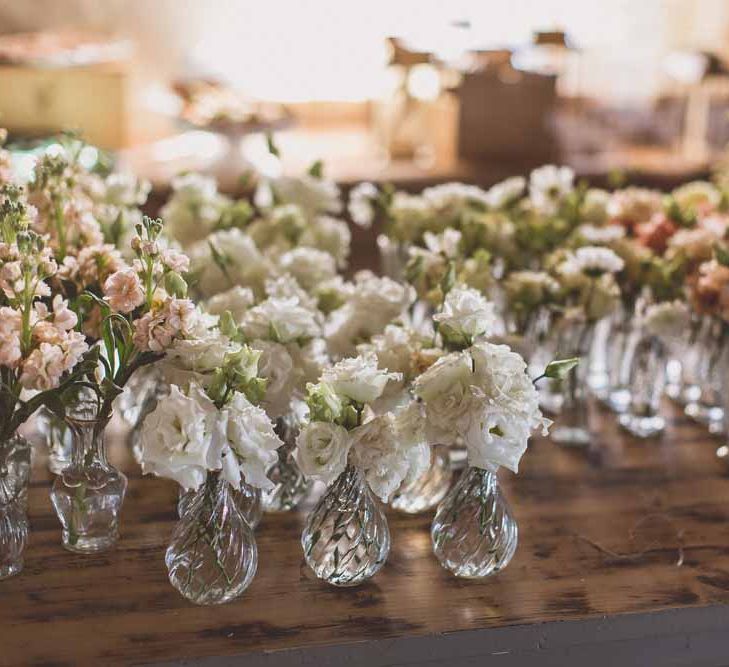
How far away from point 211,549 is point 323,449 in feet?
0.58

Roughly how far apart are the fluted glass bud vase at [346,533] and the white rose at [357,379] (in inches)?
4.6

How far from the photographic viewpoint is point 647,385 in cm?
195

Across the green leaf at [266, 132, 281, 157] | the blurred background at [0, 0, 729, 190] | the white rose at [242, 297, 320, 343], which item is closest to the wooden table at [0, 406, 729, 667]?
the white rose at [242, 297, 320, 343]

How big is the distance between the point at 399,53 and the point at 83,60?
1254 mm

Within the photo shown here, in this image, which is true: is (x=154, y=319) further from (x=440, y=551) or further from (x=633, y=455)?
(x=633, y=455)

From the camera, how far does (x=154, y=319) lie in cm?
130

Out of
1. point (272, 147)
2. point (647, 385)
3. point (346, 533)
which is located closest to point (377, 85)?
point (272, 147)

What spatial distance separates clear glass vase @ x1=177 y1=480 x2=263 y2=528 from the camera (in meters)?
1.45

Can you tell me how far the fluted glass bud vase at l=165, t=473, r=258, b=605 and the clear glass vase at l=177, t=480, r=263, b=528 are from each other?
10 centimetres

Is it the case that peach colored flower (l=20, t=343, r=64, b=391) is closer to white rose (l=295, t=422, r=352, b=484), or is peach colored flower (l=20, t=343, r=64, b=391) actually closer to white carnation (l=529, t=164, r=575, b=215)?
white rose (l=295, t=422, r=352, b=484)

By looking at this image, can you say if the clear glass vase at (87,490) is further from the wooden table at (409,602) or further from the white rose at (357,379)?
the white rose at (357,379)

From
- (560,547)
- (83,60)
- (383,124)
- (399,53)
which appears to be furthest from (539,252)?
(383,124)

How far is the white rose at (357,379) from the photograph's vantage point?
128cm

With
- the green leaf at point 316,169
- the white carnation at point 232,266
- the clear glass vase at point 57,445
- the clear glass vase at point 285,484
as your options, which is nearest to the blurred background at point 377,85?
the green leaf at point 316,169
